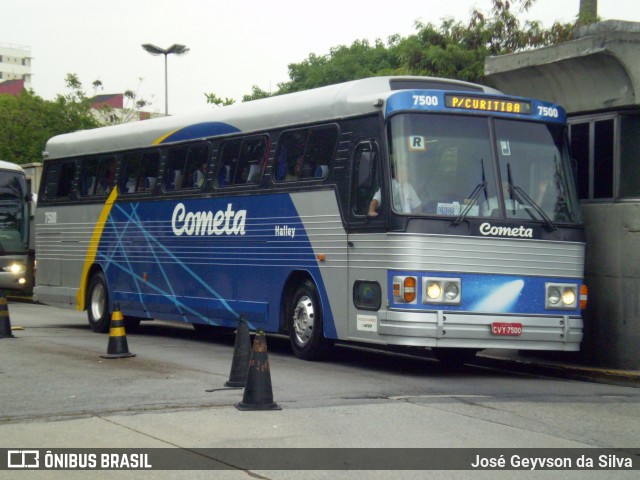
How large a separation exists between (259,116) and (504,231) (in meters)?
4.70

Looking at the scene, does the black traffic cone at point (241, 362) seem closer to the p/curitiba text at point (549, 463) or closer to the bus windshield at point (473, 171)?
the bus windshield at point (473, 171)

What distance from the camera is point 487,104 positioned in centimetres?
1316

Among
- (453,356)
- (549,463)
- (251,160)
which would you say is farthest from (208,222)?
(549,463)

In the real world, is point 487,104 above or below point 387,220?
above

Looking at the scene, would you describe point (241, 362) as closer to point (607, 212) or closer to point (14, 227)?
point (607, 212)

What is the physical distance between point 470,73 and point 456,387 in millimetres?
13258

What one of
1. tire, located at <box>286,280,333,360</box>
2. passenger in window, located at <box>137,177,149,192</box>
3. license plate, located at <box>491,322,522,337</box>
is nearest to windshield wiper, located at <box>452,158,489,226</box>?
license plate, located at <box>491,322,522,337</box>

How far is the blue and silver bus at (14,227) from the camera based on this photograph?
29.5 meters

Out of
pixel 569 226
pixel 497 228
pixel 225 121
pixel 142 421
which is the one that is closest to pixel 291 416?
pixel 142 421

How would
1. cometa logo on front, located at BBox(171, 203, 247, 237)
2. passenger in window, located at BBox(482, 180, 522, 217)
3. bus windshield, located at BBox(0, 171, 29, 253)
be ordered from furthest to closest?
bus windshield, located at BBox(0, 171, 29, 253)
cometa logo on front, located at BBox(171, 203, 247, 237)
passenger in window, located at BBox(482, 180, 522, 217)

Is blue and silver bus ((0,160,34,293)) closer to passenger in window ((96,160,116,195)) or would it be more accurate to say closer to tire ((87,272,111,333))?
tire ((87,272,111,333))

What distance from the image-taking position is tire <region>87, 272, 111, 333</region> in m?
19.6

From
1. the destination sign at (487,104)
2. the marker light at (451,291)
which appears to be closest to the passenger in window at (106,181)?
the destination sign at (487,104)

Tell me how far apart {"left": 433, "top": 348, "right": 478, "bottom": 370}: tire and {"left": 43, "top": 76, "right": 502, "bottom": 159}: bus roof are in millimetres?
3616
